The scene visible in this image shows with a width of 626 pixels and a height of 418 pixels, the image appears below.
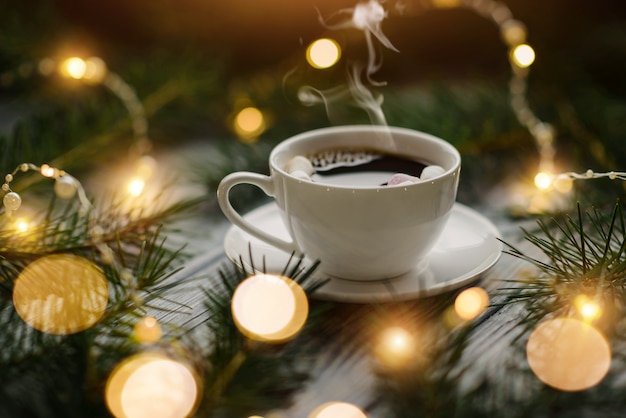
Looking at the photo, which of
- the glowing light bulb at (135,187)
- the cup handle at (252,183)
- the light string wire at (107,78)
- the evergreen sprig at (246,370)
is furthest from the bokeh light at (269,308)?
the light string wire at (107,78)

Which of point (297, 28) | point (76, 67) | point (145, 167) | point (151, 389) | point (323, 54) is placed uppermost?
point (297, 28)

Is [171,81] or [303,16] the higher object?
[303,16]

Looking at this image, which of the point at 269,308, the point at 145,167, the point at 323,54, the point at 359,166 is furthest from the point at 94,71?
the point at 269,308

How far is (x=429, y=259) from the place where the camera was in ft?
2.14

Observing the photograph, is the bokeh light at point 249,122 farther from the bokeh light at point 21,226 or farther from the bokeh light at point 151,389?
the bokeh light at point 151,389

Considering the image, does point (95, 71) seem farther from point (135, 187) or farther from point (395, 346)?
point (395, 346)

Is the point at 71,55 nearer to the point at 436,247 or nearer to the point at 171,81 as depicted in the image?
the point at 171,81

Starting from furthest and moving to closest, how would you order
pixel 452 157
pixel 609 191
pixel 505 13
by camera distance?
1. pixel 505 13
2. pixel 609 191
3. pixel 452 157

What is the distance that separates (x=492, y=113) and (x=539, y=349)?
53 cm

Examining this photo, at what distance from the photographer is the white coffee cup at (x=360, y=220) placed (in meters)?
0.57

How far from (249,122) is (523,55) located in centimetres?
42

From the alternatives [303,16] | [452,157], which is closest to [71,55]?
[303,16]

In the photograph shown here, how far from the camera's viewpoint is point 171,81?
1.00m

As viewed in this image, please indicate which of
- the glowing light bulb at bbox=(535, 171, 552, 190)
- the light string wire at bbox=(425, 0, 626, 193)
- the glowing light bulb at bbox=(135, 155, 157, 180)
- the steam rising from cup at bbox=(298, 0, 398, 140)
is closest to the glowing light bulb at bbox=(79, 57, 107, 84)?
the glowing light bulb at bbox=(135, 155, 157, 180)
